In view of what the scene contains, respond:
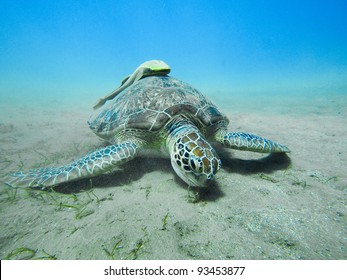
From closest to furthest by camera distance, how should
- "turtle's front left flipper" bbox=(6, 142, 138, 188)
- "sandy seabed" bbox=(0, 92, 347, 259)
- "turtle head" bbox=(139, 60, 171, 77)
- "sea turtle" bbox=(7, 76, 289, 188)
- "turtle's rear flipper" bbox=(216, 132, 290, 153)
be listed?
"sandy seabed" bbox=(0, 92, 347, 259), "sea turtle" bbox=(7, 76, 289, 188), "turtle's front left flipper" bbox=(6, 142, 138, 188), "turtle's rear flipper" bbox=(216, 132, 290, 153), "turtle head" bbox=(139, 60, 171, 77)

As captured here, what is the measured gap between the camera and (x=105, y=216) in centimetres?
208

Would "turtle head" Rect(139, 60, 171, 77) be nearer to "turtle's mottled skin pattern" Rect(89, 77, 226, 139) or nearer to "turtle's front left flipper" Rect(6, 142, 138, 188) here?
"turtle's mottled skin pattern" Rect(89, 77, 226, 139)

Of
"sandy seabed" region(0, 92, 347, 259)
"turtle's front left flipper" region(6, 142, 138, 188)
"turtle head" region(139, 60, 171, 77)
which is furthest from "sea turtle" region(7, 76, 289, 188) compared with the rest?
"turtle head" region(139, 60, 171, 77)


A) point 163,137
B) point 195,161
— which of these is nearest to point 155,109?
point 163,137

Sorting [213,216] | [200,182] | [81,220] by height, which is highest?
[200,182]

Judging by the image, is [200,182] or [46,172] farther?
[46,172]

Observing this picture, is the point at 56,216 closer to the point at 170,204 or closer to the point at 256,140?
the point at 170,204

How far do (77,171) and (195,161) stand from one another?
179 centimetres

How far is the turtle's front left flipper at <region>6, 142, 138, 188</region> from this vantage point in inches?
104

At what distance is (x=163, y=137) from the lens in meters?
3.21

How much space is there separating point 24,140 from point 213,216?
5817mm

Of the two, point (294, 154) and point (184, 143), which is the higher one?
point (184, 143)

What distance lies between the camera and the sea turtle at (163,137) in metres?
2.38
